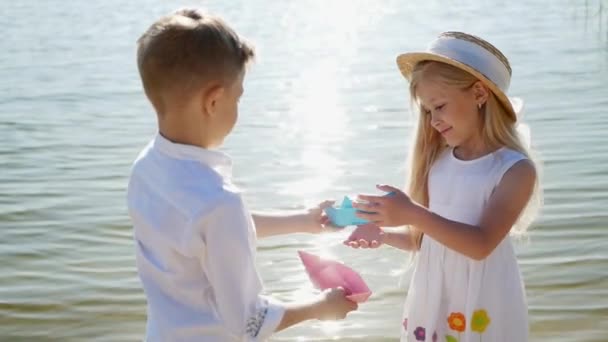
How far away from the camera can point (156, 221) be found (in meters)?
2.79

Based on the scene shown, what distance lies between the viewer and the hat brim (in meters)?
3.40

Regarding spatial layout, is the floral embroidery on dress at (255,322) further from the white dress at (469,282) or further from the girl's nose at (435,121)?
the girl's nose at (435,121)

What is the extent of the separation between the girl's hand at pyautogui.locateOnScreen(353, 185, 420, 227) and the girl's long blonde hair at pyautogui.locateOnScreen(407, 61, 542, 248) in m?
0.43

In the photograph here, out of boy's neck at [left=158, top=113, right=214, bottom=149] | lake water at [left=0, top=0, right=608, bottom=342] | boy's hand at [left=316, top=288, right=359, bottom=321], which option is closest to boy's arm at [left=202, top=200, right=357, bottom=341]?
boy's hand at [left=316, top=288, right=359, bottom=321]

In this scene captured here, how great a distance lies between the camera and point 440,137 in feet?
12.1

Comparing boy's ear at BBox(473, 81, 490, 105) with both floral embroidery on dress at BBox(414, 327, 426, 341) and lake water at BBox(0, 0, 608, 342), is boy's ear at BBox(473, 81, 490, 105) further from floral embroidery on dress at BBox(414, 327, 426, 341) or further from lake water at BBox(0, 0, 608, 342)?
lake water at BBox(0, 0, 608, 342)

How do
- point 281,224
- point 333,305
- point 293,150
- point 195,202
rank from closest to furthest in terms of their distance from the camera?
point 195,202, point 333,305, point 281,224, point 293,150

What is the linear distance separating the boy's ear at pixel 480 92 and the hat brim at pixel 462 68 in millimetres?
26

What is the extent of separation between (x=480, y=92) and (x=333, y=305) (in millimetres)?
923

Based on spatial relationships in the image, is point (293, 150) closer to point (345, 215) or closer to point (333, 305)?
point (345, 215)

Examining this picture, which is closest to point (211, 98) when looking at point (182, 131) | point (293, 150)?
point (182, 131)

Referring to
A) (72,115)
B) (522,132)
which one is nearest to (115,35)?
(72,115)

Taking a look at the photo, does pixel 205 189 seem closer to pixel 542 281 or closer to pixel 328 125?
pixel 542 281

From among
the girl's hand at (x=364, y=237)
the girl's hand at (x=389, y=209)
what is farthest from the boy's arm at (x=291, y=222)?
the girl's hand at (x=389, y=209)
